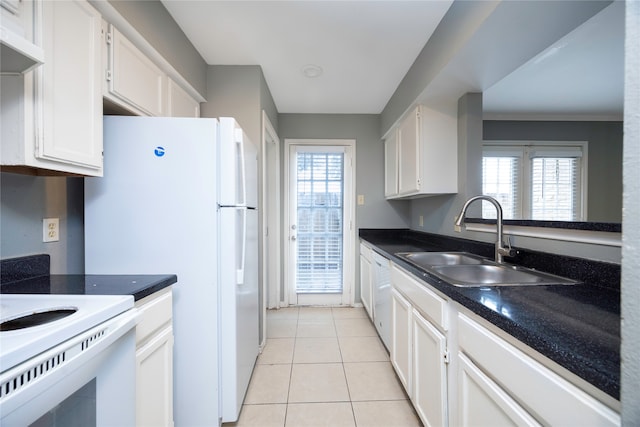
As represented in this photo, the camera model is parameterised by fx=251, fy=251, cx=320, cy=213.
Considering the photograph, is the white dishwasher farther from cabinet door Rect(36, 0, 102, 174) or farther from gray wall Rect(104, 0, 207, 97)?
gray wall Rect(104, 0, 207, 97)

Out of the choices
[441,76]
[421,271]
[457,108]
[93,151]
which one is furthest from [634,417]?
[457,108]

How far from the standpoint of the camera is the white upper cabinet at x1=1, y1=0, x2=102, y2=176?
0.84 m

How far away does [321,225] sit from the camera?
3328mm

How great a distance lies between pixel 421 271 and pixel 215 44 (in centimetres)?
219

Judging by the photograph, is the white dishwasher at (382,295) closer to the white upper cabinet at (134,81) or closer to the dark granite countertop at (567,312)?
the dark granite countertop at (567,312)

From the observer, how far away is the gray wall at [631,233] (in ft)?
1.12

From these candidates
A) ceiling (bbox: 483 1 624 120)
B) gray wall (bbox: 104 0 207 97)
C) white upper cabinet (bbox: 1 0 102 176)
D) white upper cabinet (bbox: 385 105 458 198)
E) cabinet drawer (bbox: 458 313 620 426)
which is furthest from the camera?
white upper cabinet (bbox: 385 105 458 198)

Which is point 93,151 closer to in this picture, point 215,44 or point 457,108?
point 215,44

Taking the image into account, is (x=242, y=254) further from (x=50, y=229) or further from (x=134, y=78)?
(x=134, y=78)

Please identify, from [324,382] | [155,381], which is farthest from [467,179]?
[155,381]

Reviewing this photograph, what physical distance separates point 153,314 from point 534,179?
2946mm

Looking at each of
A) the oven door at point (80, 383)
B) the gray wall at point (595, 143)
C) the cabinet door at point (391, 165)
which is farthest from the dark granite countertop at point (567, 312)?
the cabinet door at point (391, 165)

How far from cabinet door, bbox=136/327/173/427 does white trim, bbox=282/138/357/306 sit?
6.83 ft

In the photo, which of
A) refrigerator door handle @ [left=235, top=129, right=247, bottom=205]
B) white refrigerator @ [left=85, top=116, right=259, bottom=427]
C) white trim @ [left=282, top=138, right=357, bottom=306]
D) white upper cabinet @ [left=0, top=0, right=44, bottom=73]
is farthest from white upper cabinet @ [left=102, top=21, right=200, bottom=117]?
white trim @ [left=282, top=138, right=357, bottom=306]
